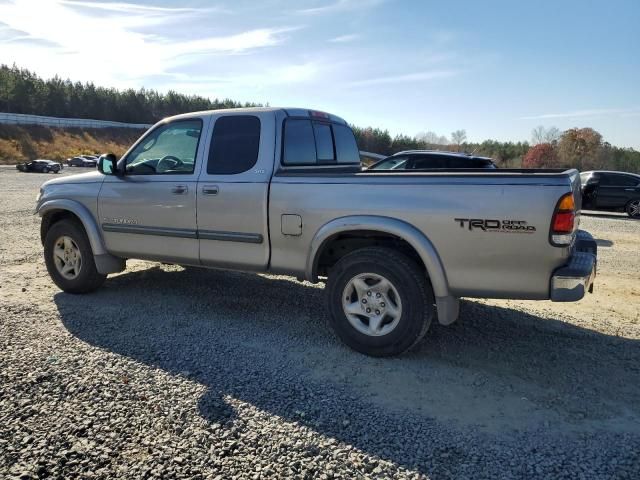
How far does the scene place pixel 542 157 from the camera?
162ft

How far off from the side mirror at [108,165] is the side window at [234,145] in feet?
4.00

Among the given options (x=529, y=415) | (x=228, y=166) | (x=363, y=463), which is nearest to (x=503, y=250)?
(x=529, y=415)

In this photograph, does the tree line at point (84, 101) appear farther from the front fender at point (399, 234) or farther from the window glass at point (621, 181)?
the front fender at point (399, 234)

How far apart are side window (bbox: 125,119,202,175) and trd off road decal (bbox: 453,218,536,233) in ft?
9.10

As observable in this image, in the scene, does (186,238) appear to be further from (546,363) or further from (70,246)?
(546,363)

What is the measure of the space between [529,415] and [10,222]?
11567 millimetres

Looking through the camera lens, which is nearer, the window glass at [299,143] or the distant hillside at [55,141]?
the window glass at [299,143]

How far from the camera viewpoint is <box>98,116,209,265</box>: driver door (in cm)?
497

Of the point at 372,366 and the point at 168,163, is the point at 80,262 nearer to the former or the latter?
the point at 168,163

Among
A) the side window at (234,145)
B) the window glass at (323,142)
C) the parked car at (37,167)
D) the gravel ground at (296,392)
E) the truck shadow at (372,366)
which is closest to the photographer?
the gravel ground at (296,392)

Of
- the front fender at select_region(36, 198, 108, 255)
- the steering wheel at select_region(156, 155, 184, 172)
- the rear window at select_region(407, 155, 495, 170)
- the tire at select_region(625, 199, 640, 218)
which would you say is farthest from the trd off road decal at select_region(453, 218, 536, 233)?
the tire at select_region(625, 199, 640, 218)

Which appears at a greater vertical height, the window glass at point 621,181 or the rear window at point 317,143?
the rear window at point 317,143

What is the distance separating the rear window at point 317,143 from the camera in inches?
190

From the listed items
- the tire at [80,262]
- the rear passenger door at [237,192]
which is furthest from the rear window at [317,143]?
the tire at [80,262]
